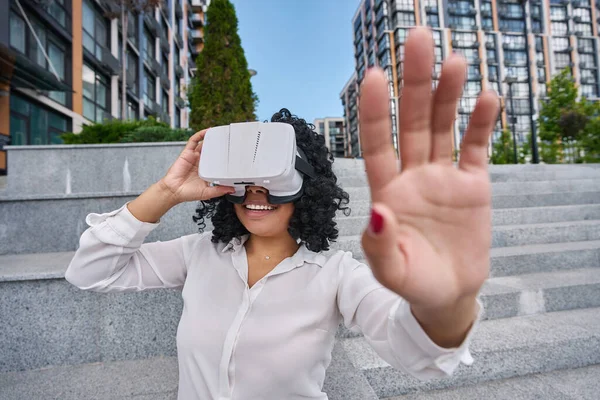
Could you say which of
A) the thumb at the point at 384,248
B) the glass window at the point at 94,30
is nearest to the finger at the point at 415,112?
the thumb at the point at 384,248

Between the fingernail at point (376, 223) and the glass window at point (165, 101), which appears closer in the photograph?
the fingernail at point (376, 223)

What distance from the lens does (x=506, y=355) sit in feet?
6.07

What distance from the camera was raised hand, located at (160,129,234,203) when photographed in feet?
3.60

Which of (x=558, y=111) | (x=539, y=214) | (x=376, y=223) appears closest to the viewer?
(x=376, y=223)

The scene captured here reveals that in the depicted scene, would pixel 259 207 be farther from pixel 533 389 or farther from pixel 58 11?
pixel 58 11

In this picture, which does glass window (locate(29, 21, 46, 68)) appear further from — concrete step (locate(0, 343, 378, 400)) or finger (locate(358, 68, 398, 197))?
finger (locate(358, 68, 398, 197))

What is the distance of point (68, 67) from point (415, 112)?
1713 centimetres

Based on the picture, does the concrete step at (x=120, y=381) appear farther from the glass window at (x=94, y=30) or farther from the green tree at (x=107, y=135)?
the glass window at (x=94, y=30)

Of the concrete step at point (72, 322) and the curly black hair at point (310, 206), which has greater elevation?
the curly black hair at point (310, 206)

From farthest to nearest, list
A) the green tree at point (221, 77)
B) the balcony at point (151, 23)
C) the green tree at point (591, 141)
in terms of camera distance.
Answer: the balcony at point (151, 23), the green tree at point (591, 141), the green tree at point (221, 77)

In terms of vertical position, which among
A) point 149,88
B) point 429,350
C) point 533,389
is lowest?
point 533,389

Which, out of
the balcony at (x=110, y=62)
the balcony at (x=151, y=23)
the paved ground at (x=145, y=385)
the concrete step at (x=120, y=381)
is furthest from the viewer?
the balcony at (x=151, y=23)

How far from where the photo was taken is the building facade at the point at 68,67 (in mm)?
10586

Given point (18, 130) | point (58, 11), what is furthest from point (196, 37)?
point (18, 130)
